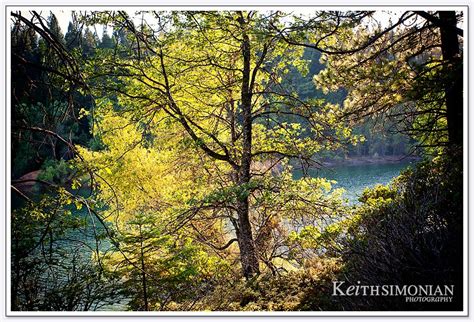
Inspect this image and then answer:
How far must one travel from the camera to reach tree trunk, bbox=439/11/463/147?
4035 mm

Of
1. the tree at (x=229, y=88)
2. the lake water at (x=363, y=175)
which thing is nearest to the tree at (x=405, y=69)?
the tree at (x=229, y=88)

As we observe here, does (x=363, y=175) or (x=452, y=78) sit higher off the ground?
(x=452, y=78)

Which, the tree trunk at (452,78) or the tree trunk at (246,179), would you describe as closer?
the tree trunk at (452,78)

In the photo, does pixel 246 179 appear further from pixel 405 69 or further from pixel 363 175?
pixel 363 175

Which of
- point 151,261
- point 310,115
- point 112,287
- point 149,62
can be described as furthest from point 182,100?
point 112,287

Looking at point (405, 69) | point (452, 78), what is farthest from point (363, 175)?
point (452, 78)

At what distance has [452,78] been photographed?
3.99m

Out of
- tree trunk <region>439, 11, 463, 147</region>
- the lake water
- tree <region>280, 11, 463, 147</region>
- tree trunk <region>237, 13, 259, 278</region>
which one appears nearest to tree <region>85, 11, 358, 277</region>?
tree trunk <region>237, 13, 259, 278</region>

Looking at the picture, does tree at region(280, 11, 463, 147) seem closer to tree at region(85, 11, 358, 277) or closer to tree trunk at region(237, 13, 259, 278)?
tree at region(85, 11, 358, 277)

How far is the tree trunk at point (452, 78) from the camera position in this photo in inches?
159

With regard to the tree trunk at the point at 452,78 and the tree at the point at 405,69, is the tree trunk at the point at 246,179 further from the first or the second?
the tree trunk at the point at 452,78

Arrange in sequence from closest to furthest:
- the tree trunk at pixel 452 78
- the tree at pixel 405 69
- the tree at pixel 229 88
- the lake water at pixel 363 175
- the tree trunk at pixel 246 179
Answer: the tree trunk at pixel 452 78 < the tree at pixel 405 69 < the tree at pixel 229 88 < the tree trunk at pixel 246 179 < the lake water at pixel 363 175

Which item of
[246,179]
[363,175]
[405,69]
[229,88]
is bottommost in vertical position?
[246,179]

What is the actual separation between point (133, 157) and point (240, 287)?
5378mm
